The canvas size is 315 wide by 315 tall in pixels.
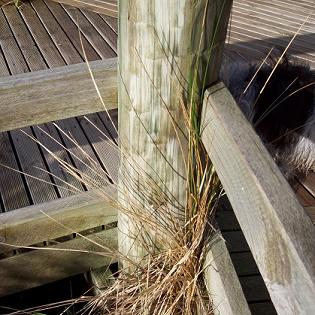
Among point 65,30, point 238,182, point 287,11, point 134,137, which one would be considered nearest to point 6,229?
point 134,137

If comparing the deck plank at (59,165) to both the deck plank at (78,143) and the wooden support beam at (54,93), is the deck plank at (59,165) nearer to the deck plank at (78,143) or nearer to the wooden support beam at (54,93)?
the deck plank at (78,143)

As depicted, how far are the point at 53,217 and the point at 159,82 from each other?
38.0 inches

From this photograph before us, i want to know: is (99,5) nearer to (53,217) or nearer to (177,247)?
(53,217)

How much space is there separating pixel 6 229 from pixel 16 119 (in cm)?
64

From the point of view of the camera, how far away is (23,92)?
1.79 meters

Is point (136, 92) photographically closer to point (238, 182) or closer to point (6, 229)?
point (238, 182)

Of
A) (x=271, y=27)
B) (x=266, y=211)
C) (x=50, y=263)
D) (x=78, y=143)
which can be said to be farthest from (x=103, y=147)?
(x=266, y=211)

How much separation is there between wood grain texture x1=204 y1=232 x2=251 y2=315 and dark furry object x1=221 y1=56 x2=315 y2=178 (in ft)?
3.04

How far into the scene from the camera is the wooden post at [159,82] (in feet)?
4.91

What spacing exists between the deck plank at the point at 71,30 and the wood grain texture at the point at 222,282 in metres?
2.15

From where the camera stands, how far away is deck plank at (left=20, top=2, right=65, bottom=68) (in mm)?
3738

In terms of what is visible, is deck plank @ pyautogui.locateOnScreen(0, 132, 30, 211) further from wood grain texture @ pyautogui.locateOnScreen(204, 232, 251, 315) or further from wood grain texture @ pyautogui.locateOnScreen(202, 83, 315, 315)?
wood grain texture @ pyautogui.locateOnScreen(202, 83, 315, 315)

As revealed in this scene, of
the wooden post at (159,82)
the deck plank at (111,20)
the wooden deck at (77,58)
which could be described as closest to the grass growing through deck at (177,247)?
the wooden post at (159,82)

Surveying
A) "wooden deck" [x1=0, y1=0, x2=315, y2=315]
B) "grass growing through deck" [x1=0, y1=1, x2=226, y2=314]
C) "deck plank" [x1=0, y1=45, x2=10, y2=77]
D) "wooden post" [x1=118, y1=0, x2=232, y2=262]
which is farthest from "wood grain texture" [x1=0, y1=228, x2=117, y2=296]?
"deck plank" [x1=0, y1=45, x2=10, y2=77]
